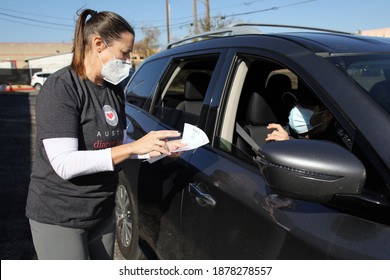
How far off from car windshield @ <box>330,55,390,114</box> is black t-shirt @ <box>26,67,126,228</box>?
1068 millimetres

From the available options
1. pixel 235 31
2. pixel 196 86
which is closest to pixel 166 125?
pixel 196 86

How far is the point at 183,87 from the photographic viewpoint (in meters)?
3.21

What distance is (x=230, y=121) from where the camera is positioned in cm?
218

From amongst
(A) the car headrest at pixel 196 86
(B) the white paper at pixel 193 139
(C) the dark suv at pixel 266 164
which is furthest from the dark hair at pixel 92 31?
(A) the car headrest at pixel 196 86

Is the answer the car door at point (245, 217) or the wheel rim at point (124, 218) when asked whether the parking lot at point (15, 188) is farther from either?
the car door at point (245, 217)

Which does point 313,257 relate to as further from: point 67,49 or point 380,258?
point 67,49

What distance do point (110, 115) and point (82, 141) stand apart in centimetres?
20

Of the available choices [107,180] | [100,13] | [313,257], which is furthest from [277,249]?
[100,13]

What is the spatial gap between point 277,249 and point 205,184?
59cm

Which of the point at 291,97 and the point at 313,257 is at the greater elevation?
the point at 291,97

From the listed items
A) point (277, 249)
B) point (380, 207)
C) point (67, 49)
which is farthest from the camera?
point (67, 49)

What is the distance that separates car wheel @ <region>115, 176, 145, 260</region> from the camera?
9.58 ft

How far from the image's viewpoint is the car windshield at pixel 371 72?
146 centimetres

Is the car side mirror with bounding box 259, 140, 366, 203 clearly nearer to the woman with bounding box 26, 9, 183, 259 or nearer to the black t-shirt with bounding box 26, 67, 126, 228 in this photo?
the woman with bounding box 26, 9, 183, 259
